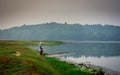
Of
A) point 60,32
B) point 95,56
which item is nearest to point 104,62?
point 95,56

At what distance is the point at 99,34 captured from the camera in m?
72.6

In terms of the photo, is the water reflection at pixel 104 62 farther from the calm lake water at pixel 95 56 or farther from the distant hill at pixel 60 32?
the distant hill at pixel 60 32

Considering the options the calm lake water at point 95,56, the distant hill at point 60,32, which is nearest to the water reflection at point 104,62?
the calm lake water at point 95,56

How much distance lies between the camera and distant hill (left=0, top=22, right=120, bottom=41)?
3428 cm

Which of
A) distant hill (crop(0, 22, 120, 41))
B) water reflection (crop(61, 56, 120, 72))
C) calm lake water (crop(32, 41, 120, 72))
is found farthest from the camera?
distant hill (crop(0, 22, 120, 41))

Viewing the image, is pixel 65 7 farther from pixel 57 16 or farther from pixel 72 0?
pixel 57 16

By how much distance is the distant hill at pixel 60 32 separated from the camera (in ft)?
112

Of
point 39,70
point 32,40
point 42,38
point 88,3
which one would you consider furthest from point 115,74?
point 42,38

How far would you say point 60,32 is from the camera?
5128cm

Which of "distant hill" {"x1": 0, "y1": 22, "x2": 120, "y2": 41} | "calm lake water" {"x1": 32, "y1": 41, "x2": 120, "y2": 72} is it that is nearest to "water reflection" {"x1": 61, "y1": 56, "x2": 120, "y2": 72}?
"calm lake water" {"x1": 32, "y1": 41, "x2": 120, "y2": 72}

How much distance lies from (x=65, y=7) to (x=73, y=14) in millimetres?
2293

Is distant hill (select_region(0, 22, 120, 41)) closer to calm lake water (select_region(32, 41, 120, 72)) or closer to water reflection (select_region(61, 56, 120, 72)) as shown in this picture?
calm lake water (select_region(32, 41, 120, 72))

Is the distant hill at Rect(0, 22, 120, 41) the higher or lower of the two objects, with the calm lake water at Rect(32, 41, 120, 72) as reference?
higher

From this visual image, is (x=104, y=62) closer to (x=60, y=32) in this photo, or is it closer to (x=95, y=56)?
(x=95, y=56)
